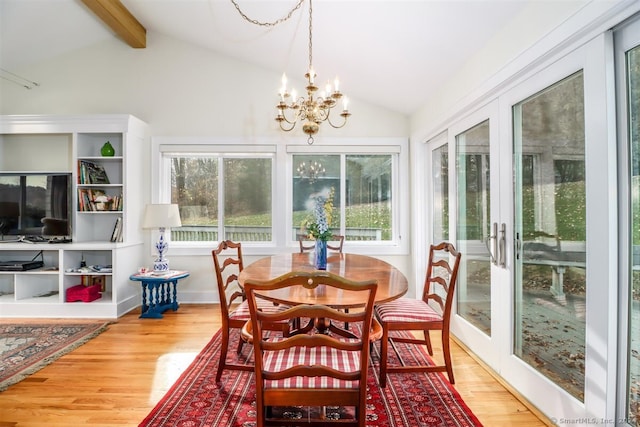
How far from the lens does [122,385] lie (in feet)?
7.19

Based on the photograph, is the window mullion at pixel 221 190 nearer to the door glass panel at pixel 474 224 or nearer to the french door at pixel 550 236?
the door glass panel at pixel 474 224

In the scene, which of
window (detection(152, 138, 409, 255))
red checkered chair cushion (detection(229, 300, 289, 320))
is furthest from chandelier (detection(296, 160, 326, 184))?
red checkered chair cushion (detection(229, 300, 289, 320))

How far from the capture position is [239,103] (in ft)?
13.6

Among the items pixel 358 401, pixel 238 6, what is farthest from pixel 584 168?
pixel 238 6

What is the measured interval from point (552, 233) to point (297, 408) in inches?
69.8

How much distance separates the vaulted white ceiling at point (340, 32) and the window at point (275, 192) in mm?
879

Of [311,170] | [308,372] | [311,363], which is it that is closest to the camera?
[308,372]

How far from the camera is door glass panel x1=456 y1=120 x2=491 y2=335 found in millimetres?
2527

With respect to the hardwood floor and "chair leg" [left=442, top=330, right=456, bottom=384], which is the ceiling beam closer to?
the hardwood floor

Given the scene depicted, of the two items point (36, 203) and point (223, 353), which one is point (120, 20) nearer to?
point (36, 203)

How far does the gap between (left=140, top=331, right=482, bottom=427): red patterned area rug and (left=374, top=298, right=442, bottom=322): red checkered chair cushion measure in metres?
0.43

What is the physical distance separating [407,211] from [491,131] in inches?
73.9

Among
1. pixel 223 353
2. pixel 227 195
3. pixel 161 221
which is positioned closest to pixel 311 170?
pixel 227 195

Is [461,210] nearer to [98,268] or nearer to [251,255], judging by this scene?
[251,255]
